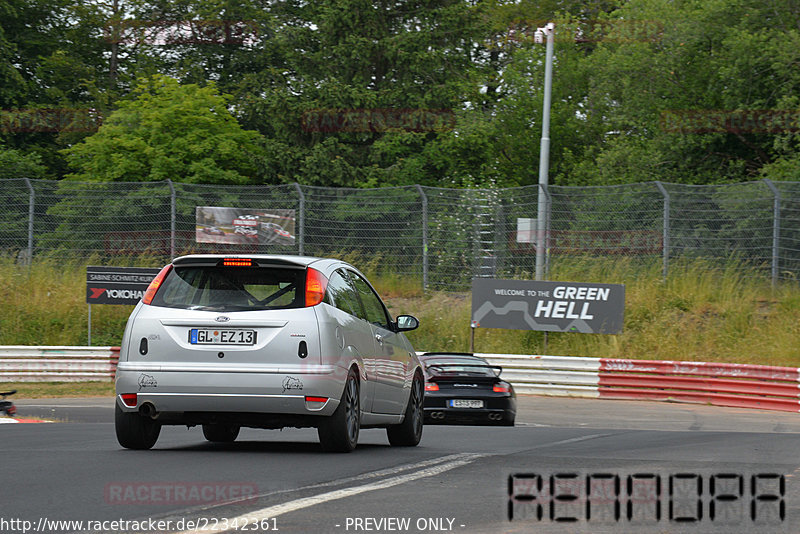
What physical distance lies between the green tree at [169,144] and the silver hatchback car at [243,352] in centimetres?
2867

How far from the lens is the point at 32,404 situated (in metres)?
21.8

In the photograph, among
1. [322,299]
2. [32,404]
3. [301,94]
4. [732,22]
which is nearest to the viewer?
[322,299]

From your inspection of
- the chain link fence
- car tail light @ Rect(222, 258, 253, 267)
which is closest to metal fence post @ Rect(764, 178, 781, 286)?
the chain link fence

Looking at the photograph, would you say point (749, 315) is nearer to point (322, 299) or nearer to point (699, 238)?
point (699, 238)

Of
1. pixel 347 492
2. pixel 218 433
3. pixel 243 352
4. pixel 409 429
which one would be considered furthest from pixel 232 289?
pixel 347 492

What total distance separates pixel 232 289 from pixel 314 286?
0.70 metres

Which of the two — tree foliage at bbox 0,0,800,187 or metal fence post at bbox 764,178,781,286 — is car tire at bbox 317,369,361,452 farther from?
tree foliage at bbox 0,0,800,187

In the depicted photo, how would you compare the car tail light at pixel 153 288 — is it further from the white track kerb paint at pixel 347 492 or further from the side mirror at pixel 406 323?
the white track kerb paint at pixel 347 492

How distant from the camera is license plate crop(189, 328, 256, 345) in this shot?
31.5ft

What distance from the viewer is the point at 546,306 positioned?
2859 cm

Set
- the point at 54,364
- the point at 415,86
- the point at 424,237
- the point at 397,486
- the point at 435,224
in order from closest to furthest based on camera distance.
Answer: the point at 397,486, the point at 54,364, the point at 435,224, the point at 424,237, the point at 415,86

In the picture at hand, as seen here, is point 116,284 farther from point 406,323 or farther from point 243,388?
point 243,388

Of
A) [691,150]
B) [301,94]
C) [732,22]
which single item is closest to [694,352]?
[691,150]

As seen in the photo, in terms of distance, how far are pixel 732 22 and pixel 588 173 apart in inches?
293
